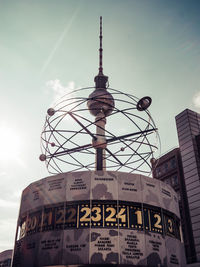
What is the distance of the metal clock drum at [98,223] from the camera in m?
12.7

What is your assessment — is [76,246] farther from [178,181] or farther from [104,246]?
[178,181]

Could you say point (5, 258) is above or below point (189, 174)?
below

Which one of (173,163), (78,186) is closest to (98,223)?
(78,186)

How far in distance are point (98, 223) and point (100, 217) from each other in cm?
34

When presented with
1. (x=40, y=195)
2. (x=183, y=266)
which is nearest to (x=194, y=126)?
(x=183, y=266)

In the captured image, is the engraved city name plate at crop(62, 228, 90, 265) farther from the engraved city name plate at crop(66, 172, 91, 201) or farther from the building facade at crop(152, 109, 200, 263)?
the building facade at crop(152, 109, 200, 263)

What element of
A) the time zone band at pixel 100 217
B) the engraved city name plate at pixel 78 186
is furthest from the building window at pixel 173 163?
the engraved city name plate at pixel 78 186

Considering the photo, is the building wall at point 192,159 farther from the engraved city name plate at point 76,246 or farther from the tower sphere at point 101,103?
the engraved city name plate at point 76,246

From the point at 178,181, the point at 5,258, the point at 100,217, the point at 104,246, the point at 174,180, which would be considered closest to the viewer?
the point at 104,246

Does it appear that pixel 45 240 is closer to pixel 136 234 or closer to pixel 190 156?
pixel 136 234

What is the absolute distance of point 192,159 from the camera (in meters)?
37.5

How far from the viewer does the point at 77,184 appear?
14.7 meters

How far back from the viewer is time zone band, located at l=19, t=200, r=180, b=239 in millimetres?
13430

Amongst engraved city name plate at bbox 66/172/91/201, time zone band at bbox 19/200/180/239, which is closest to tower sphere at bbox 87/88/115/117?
engraved city name plate at bbox 66/172/91/201
